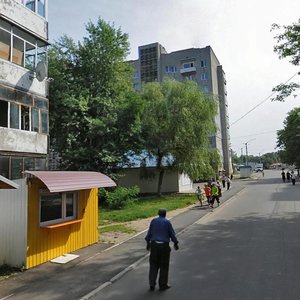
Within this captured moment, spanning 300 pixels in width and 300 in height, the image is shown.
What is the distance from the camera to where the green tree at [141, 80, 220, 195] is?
28281mm

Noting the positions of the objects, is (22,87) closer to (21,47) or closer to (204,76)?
(21,47)

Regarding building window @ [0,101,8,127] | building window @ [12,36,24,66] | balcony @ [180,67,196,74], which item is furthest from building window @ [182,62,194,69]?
building window @ [0,101,8,127]

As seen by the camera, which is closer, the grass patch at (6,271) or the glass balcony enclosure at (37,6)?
the grass patch at (6,271)

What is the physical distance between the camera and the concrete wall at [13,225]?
9305 millimetres

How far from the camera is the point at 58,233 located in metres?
10.5

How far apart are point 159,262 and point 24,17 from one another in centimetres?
1611

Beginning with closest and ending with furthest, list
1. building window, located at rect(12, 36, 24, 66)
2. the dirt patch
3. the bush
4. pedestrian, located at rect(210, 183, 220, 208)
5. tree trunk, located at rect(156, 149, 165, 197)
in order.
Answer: the dirt patch
building window, located at rect(12, 36, 24, 66)
pedestrian, located at rect(210, 183, 220, 208)
the bush
tree trunk, located at rect(156, 149, 165, 197)

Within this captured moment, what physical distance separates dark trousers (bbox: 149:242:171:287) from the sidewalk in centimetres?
127

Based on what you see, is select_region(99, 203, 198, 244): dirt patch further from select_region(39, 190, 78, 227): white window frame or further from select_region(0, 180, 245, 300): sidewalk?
select_region(39, 190, 78, 227): white window frame

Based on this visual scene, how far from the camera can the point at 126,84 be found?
1173 inches

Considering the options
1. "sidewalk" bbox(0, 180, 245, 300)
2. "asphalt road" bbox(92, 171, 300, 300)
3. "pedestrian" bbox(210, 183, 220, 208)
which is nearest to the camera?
"asphalt road" bbox(92, 171, 300, 300)

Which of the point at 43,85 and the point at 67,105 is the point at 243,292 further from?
the point at 67,105

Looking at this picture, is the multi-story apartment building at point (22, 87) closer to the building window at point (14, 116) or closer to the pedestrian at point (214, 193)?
the building window at point (14, 116)

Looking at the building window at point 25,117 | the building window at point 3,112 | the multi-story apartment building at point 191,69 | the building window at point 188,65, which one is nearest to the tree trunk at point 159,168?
the building window at point 25,117
